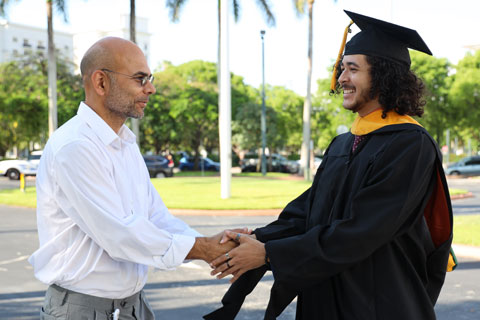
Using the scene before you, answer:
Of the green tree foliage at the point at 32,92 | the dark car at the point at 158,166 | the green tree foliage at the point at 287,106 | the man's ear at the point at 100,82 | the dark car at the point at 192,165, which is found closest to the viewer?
the man's ear at the point at 100,82

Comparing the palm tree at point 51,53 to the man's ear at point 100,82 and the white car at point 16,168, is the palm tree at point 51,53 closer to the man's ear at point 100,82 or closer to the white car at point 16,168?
the white car at point 16,168

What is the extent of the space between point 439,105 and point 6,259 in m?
36.9

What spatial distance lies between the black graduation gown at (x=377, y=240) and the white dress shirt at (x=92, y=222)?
1.83 ft

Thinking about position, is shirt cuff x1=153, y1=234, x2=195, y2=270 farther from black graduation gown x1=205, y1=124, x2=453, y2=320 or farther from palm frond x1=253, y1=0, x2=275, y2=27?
palm frond x1=253, y1=0, x2=275, y2=27

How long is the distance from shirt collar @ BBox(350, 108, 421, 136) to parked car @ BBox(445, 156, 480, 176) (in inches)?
1325

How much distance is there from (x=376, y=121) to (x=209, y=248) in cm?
101

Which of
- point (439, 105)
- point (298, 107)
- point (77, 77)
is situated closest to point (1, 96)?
point (77, 77)

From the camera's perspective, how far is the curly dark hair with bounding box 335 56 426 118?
7.83ft

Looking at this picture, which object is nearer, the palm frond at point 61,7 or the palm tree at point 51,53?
the palm tree at point 51,53

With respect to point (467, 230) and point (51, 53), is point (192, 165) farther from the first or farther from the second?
point (467, 230)

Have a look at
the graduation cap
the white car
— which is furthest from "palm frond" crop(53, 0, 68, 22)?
the graduation cap

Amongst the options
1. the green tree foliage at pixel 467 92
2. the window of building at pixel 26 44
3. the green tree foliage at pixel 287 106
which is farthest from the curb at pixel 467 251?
the window of building at pixel 26 44

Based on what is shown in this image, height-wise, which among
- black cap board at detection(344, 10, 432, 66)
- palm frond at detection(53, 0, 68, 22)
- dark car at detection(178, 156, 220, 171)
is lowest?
dark car at detection(178, 156, 220, 171)

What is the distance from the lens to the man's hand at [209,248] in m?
2.48
